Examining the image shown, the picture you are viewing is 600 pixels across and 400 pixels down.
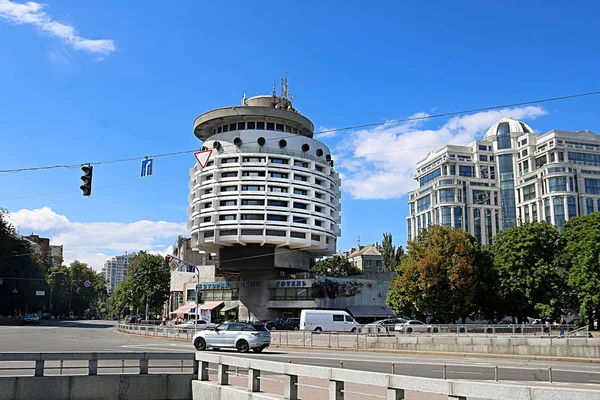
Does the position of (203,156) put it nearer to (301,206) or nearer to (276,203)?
(276,203)

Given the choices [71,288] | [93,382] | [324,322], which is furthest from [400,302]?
[71,288]

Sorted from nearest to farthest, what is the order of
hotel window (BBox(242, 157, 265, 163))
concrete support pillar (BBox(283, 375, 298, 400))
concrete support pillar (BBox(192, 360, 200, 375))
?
concrete support pillar (BBox(283, 375, 298, 400)) < concrete support pillar (BBox(192, 360, 200, 375)) < hotel window (BBox(242, 157, 265, 163))

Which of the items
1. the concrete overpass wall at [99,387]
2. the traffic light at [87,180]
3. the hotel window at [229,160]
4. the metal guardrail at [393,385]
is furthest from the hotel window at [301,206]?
the metal guardrail at [393,385]

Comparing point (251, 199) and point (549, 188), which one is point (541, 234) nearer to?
point (251, 199)

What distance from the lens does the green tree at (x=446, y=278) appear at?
5547 cm

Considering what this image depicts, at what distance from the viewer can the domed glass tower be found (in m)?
82.7

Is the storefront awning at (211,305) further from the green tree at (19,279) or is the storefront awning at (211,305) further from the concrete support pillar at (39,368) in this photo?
the concrete support pillar at (39,368)

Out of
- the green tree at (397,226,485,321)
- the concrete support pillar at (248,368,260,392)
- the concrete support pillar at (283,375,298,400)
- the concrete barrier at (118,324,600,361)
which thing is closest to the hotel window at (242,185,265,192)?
the green tree at (397,226,485,321)

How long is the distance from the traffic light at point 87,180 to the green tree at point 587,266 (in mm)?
41596

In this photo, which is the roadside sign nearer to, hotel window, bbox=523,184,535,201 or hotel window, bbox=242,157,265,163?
hotel window, bbox=242,157,265,163

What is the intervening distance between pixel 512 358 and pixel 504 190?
385ft

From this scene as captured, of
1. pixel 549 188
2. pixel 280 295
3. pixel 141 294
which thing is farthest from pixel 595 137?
pixel 141 294

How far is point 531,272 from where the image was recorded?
178ft

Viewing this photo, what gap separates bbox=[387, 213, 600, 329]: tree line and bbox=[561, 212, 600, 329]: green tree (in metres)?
0.19
